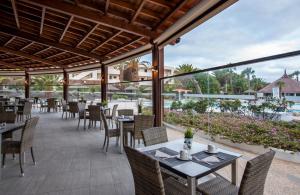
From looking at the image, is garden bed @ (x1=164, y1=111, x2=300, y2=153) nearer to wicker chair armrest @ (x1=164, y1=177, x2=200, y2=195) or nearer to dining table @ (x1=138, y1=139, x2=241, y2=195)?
dining table @ (x1=138, y1=139, x2=241, y2=195)

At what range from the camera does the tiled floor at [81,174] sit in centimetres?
302

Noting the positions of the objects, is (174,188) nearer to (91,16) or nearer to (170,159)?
(170,159)

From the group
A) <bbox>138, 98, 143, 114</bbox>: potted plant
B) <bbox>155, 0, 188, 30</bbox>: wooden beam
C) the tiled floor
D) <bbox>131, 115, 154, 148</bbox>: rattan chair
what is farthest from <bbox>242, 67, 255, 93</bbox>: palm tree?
<bbox>138, 98, 143, 114</bbox>: potted plant

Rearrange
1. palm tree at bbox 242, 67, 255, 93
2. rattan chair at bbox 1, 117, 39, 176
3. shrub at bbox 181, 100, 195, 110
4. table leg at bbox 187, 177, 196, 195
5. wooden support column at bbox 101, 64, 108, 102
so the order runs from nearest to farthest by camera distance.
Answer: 1. table leg at bbox 187, 177, 196, 195
2. rattan chair at bbox 1, 117, 39, 176
3. palm tree at bbox 242, 67, 255, 93
4. shrub at bbox 181, 100, 195, 110
5. wooden support column at bbox 101, 64, 108, 102

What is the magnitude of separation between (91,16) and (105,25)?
1.63 ft

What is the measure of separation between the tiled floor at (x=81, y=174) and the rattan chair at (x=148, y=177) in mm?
1081

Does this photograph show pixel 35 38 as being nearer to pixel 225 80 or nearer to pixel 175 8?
pixel 175 8

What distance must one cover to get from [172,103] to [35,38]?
6.20 meters

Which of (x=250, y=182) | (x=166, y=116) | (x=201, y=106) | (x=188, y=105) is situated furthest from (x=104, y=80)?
(x=250, y=182)

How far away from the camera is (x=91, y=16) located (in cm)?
540

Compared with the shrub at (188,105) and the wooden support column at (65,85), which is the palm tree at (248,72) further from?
the wooden support column at (65,85)

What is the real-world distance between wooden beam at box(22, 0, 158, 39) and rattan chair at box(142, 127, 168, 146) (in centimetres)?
370

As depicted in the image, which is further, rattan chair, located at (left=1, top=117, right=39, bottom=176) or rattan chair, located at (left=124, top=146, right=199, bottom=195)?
rattan chair, located at (left=1, top=117, right=39, bottom=176)

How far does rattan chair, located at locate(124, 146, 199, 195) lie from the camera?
174 centimetres
